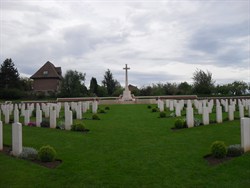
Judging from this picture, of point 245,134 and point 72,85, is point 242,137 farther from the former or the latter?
point 72,85

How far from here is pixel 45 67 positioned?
58.3m

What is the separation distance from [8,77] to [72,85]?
54.9 ft

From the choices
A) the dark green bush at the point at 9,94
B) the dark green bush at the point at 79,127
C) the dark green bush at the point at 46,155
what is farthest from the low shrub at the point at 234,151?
the dark green bush at the point at 9,94

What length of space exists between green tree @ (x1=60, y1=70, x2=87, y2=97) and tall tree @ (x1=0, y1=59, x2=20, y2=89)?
46.6 ft

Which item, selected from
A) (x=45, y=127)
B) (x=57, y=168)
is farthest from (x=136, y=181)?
(x=45, y=127)

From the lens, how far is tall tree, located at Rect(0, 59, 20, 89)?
5325 centimetres

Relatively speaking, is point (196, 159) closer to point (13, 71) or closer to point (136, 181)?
point (136, 181)

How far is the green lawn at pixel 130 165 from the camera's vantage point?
566 centimetres

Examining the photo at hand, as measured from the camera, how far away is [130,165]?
6.75 m

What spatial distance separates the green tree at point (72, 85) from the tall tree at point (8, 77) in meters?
14.2

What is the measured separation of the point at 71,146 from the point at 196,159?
12.7 ft

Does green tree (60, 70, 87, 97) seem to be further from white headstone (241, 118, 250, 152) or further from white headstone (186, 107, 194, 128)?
white headstone (241, 118, 250, 152)

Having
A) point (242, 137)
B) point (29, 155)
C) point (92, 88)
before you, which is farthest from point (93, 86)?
point (242, 137)

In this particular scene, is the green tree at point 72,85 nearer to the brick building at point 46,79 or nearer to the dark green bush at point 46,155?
the brick building at point 46,79
